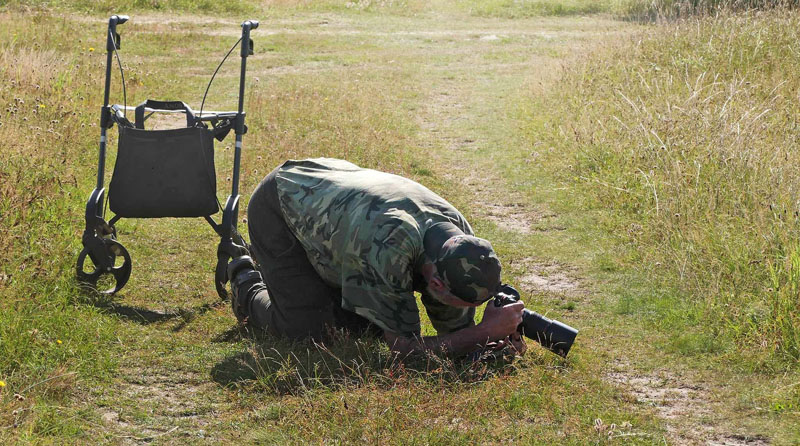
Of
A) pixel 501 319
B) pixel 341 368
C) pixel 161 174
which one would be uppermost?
pixel 161 174

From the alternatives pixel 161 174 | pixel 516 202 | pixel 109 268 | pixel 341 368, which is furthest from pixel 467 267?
pixel 516 202

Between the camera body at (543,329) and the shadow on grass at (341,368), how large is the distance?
196 mm

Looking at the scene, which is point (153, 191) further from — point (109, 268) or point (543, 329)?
point (543, 329)

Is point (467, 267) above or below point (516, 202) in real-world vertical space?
above

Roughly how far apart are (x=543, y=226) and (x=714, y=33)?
15.8 ft

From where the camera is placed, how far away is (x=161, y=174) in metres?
5.70

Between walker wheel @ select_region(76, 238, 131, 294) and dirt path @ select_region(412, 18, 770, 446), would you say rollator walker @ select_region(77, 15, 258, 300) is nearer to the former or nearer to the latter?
walker wheel @ select_region(76, 238, 131, 294)

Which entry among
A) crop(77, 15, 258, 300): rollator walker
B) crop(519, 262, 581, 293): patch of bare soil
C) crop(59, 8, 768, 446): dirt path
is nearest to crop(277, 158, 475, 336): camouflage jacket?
crop(59, 8, 768, 446): dirt path

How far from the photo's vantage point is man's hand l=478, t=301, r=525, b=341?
4.32 m

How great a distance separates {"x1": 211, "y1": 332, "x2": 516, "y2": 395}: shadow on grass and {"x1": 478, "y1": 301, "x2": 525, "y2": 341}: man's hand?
0.57 ft

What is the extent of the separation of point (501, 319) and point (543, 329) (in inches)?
12.0

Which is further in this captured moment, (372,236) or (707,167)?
(707,167)

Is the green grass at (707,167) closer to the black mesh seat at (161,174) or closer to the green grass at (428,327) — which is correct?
the green grass at (428,327)

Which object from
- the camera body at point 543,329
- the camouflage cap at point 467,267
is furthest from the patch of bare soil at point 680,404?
the camouflage cap at point 467,267
